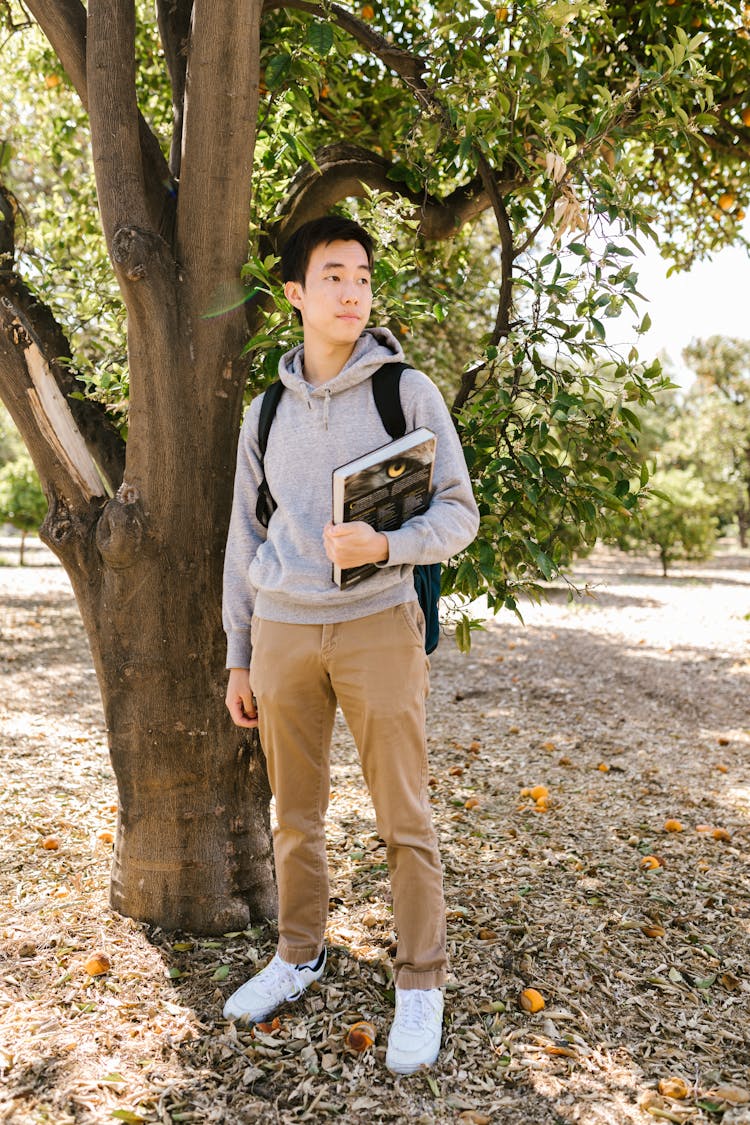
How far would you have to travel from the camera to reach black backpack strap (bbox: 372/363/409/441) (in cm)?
239

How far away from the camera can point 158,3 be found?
3.49 m

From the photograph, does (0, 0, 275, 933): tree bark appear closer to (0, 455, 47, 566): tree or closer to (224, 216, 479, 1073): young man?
(224, 216, 479, 1073): young man

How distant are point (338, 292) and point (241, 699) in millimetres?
1187

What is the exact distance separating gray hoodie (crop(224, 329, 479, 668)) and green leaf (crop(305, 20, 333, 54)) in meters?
1.21

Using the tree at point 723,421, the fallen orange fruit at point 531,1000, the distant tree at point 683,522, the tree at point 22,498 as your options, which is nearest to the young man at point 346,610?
the fallen orange fruit at point 531,1000

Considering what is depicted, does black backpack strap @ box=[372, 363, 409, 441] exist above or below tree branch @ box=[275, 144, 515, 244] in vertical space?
below

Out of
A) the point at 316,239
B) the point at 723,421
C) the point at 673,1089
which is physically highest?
the point at 723,421

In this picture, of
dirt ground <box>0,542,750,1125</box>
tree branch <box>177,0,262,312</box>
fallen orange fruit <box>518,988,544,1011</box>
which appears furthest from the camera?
tree branch <box>177,0,262,312</box>

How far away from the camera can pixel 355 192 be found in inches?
144

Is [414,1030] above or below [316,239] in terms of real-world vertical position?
below

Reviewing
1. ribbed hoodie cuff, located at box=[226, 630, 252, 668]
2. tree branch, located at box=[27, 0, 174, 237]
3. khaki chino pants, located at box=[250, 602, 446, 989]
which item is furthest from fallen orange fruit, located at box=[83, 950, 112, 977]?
tree branch, located at box=[27, 0, 174, 237]

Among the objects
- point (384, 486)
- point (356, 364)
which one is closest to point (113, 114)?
point (356, 364)

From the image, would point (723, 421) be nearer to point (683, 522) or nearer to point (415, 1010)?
point (683, 522)

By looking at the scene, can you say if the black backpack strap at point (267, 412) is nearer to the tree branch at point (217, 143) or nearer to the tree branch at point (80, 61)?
the tree branch at point (217, 143)
